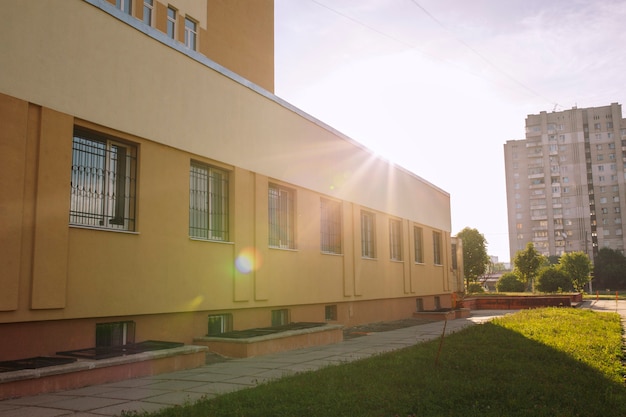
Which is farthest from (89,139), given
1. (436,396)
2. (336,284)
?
(336,284)

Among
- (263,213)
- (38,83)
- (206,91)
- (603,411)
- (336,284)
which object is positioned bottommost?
(603,411)

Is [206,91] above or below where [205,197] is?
above

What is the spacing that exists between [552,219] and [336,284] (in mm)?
105005

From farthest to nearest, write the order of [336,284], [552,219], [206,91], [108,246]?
1. [552,219]
2. [336,284]
3. [206,91]
4. [108,246]

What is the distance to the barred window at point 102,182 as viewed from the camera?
9117 millimetres

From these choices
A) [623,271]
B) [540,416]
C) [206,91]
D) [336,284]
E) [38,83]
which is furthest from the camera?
[623,271]

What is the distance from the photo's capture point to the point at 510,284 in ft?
178

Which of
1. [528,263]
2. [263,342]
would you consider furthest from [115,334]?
[528,263]

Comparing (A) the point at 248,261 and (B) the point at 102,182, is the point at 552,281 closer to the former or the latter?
(A) the point at 248,261

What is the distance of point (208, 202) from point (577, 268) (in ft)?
179

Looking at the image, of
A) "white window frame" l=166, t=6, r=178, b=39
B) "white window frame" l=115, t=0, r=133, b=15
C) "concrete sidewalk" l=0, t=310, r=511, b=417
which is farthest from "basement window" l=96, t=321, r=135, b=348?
"white window frame" l=166, t=6, r=178, b=39

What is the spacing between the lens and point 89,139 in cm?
937

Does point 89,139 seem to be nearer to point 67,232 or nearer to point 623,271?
point 67,232

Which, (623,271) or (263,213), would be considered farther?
(623,271)
